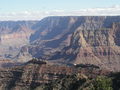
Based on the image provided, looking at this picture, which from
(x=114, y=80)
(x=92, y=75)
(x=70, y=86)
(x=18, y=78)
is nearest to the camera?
(x=114, y=80)

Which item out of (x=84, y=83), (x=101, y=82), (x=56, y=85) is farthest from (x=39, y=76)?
(x=101, y=82)

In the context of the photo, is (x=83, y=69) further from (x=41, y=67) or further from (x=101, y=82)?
(x=101, y=82)

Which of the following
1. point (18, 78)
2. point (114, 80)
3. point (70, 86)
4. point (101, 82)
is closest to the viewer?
point (101, 82)

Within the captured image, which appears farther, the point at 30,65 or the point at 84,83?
the point at 30,65

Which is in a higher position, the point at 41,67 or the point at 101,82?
the point at 101,82

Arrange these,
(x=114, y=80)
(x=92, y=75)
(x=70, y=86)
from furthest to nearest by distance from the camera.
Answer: (x=92, y=75) < (x=70, y=86) < (x=114, y=80)

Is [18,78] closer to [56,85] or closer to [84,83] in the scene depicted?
[56,85]

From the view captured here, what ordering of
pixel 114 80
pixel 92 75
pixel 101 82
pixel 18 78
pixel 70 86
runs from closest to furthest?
1. pixel 101 82
2. pixel 114 80
3. pixel 70 86
4. pixel 92 75
5. pixel 18 78

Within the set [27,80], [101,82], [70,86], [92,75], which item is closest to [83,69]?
[92,75]

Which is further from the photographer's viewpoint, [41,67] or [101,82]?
[41,67]
